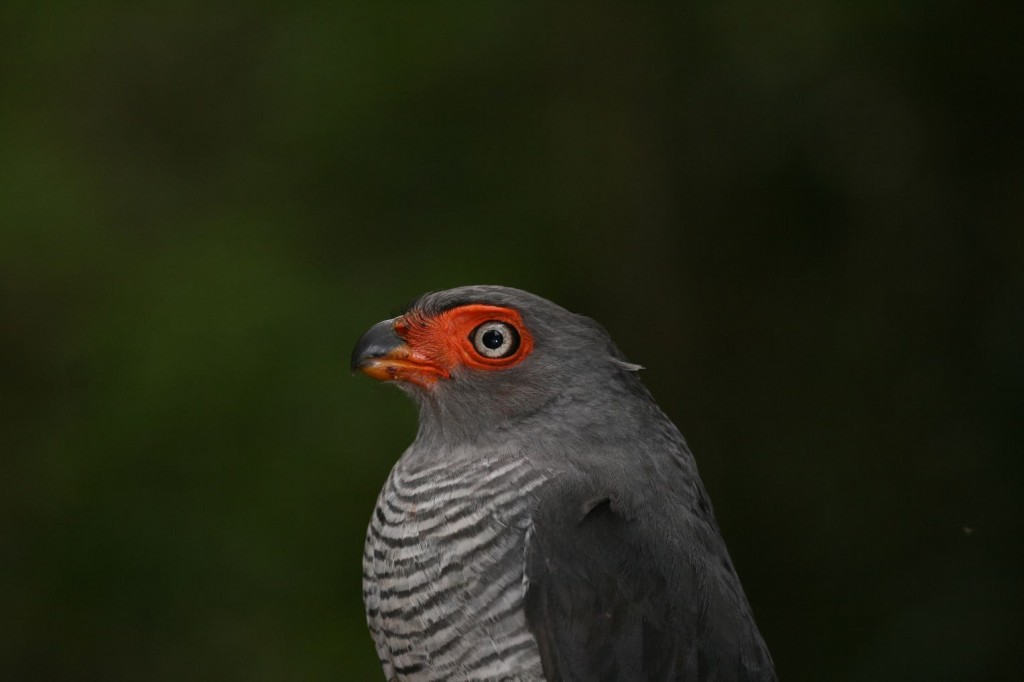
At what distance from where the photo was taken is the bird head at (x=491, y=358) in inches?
113

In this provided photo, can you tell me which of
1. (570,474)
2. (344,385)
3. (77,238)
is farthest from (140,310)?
(570,474)

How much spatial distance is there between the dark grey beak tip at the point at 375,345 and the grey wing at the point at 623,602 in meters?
0.58

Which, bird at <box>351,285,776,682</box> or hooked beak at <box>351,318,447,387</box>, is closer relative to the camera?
bird at <box>351,285,776,682</box>

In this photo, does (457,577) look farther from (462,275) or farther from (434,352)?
A: (462,275)

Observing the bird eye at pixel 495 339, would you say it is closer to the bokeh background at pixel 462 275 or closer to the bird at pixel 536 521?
the bird at pixel 536 521

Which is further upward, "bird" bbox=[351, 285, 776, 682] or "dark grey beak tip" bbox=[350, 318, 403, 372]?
"dark grey beak tip" bbox=[350, 318, 403, 372]

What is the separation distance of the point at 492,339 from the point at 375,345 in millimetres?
279

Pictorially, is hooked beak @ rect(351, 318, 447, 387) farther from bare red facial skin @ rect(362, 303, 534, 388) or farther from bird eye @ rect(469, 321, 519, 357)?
bird eye @ rect(469, 321, 519, 357)

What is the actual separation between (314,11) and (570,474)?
132 inches

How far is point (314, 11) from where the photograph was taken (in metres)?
5.40

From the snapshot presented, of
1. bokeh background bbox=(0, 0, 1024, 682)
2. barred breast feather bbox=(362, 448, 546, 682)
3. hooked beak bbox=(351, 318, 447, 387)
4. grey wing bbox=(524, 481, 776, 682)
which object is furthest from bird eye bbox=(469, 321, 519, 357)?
bokeh background bbox=(0, 0, 1024, 682)

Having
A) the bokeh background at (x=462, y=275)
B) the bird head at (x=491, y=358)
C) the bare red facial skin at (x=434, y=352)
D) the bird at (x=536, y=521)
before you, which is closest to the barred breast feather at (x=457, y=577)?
the bird at (x=536, y=521)

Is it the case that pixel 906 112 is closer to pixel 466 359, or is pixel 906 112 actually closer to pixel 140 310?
pixel 466 359

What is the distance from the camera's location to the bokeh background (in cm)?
478
